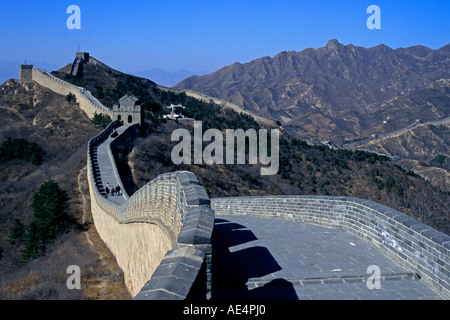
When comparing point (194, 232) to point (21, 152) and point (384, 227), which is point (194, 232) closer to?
point (384, 227)

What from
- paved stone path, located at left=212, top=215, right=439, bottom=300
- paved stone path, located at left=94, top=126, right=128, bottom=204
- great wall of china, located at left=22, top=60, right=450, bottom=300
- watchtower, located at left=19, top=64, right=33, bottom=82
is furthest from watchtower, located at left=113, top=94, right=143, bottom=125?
paved stone path, located at left=212, top=215, right=439, bottom=300

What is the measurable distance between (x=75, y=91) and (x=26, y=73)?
14872 millimetres

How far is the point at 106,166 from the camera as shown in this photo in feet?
79.5

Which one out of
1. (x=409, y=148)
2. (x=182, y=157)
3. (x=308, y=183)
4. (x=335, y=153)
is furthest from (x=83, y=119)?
(x=409, y=148)

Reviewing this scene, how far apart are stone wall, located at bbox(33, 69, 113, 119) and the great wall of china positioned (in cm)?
2577

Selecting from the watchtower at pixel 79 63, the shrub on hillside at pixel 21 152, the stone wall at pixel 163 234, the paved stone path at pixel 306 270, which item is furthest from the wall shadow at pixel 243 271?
the watchtower at pixel 79 63

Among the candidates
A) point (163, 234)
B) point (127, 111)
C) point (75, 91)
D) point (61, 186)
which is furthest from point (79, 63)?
point (163, 234)

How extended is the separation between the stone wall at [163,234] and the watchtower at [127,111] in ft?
68.9

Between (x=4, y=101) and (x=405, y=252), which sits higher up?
(x=4, y=101)

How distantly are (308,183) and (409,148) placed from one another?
193ft

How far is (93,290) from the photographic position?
11.4 meters

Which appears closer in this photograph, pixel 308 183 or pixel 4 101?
pixel 308 183

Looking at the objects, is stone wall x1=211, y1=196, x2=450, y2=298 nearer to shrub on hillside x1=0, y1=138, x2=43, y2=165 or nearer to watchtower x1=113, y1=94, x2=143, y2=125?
shrub on hillside x1=0, y1=138, x2=43, y2=165

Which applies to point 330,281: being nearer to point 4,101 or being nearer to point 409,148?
point 4,101
